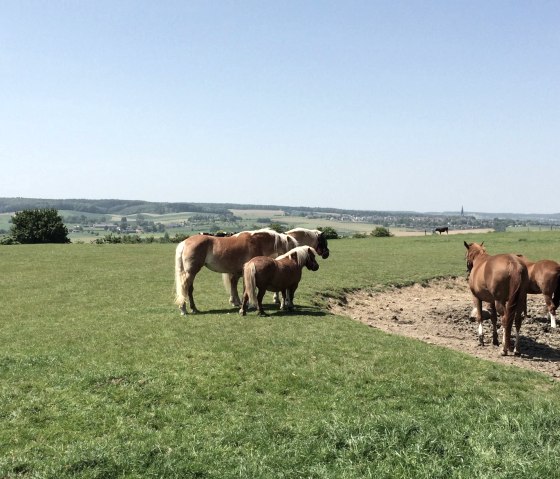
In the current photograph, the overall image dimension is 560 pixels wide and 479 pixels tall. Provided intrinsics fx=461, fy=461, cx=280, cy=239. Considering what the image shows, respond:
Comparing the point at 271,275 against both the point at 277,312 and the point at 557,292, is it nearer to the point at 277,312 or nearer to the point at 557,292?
the point at 277,312

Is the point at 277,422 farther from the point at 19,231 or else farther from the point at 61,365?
the point at 19,231

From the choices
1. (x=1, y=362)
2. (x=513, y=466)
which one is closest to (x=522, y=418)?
(x=513, y=466)

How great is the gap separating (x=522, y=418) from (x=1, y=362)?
366 inches

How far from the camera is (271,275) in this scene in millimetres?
13258

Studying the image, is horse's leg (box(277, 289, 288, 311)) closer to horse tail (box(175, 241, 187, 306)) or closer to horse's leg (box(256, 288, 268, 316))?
horse's leg (box(256, 288, 268, 316))

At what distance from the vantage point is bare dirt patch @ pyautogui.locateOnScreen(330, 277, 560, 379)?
11.2 metres

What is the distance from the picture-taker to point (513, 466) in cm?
523

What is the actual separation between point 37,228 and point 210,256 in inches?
2064

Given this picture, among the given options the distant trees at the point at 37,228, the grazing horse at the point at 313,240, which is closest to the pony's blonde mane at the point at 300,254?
the grazing horse at the point at 313,240

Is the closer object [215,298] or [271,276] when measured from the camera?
[271,276]

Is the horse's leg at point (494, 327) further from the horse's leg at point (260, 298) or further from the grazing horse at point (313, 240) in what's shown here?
the grazing horse at point (313, 240)

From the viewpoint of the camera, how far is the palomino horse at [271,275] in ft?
42.9

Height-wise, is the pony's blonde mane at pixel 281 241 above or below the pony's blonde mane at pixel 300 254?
above

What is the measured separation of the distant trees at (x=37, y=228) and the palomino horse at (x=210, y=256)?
→ 167 ft
